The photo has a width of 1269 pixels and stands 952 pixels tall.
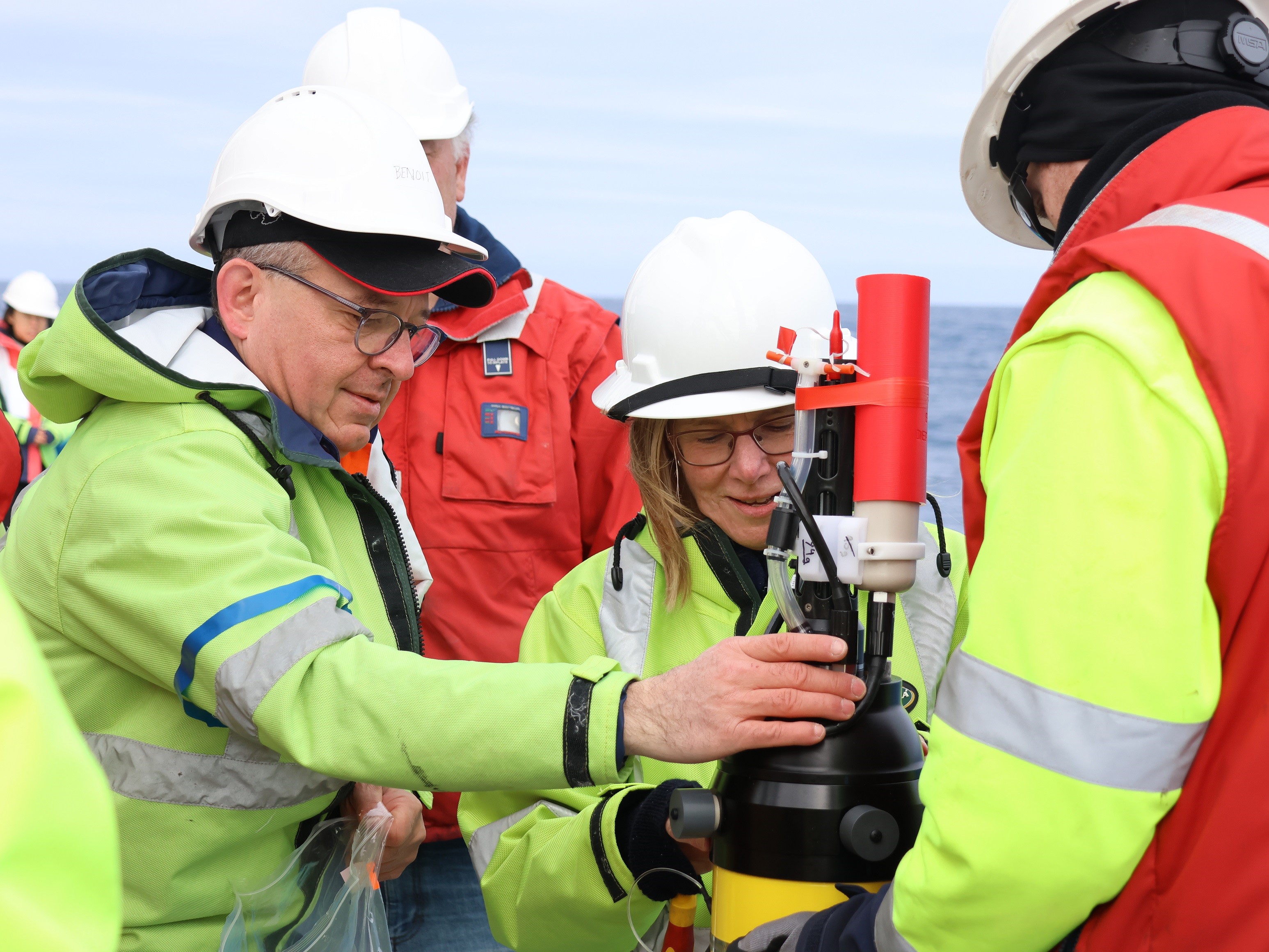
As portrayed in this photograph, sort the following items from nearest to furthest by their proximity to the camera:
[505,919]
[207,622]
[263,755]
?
[207,622], [263,755], [505,919]

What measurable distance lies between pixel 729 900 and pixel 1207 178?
1.17 metres

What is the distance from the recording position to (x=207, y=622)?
1909 millimetres

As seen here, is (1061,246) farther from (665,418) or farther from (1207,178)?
(665,418)

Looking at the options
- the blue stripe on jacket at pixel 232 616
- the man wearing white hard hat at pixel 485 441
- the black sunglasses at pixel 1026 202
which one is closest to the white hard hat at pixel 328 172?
the blue stripe on jacket at pixel 232 616

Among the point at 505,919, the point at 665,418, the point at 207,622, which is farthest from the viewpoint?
the point at 665,418

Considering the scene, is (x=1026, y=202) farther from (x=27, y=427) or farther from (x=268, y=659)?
(x=27, y=427)

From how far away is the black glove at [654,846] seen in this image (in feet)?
7.13

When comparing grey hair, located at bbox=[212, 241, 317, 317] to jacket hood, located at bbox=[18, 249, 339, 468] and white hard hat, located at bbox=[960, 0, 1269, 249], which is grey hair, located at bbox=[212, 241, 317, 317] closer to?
jacket hood, located at bbox=[18, 249, 339, 468]

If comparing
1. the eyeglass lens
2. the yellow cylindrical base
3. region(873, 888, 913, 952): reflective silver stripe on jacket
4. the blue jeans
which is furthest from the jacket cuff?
the blue jeans

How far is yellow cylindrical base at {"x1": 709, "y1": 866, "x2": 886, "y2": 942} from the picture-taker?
1.71m

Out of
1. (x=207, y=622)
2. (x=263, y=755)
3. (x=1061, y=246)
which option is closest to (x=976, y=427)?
(x=1061, y=246)

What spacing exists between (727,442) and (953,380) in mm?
20567

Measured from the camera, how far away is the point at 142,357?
6.82 feet

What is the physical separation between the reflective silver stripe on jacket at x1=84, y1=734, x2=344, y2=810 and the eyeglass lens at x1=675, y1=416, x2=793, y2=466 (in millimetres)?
1066
